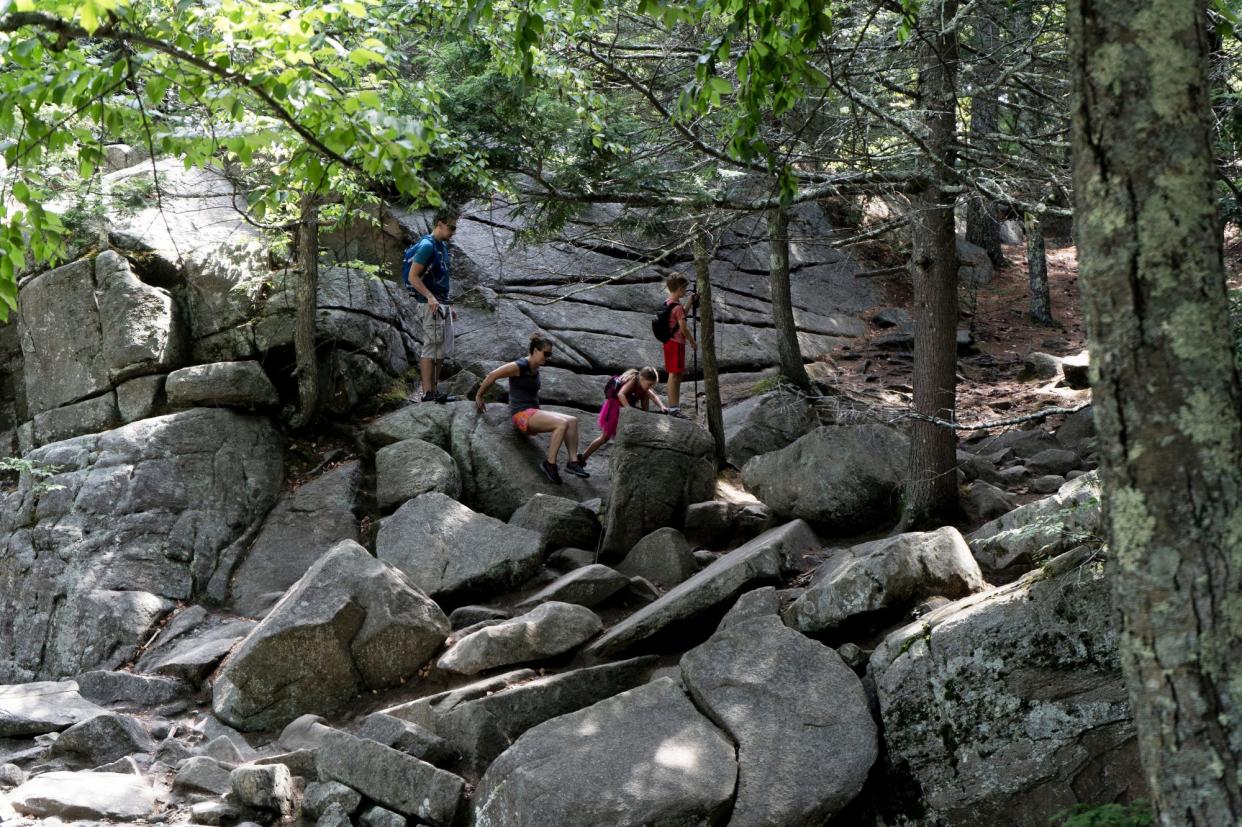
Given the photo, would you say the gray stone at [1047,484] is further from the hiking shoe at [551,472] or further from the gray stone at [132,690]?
the gray stone at [132,690]


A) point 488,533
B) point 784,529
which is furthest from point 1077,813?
point 488,533

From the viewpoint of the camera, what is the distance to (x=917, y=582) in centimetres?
767

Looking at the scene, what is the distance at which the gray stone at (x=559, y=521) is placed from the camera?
1155 centimetres

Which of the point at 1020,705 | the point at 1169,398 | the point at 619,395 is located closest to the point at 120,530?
the point at 619,395

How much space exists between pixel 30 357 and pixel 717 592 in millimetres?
10253

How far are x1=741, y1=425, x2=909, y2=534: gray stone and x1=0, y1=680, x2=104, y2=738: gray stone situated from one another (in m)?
6.94

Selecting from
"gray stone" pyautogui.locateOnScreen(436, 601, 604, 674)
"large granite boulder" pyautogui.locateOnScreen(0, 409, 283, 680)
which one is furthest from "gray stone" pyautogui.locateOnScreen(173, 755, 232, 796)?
"large granite boulder" pyautogui.locateOnScreen(0, 409, 283, 680)

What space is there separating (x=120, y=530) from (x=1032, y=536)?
31.4 ft

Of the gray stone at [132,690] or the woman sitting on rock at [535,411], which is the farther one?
the woman sitting on rock at [535,411]

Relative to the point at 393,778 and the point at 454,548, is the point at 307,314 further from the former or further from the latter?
the point at 393,778

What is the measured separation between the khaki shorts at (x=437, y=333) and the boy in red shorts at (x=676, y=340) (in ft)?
9.64

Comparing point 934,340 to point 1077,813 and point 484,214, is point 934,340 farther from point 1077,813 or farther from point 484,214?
point 484,214

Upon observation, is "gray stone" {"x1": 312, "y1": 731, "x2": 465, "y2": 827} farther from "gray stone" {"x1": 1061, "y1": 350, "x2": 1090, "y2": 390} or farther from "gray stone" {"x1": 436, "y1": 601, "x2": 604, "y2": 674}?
"gray stone" {"x1": 1061, "y1": 350, "x2": 1090, "y2": 390}

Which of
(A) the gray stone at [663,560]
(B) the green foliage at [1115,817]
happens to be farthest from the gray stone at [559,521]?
(B) the green foliage at [1115,817]
